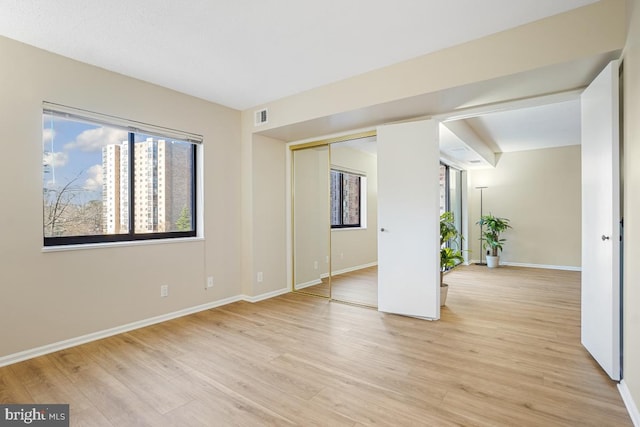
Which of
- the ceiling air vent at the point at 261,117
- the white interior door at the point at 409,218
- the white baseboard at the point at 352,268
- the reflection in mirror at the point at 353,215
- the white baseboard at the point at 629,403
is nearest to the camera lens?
the white baseboard at the point at 629,403

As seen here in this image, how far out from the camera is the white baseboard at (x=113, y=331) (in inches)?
96.9

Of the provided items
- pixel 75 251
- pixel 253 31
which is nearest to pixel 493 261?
pixel 253 31

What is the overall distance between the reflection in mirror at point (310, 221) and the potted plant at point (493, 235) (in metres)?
3.86

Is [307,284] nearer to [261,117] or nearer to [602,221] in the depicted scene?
[261,117]

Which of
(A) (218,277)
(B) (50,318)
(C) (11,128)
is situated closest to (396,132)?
(A) (218,277)

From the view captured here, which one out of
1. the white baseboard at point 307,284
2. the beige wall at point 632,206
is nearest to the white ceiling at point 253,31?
the beige wall at point 632,206

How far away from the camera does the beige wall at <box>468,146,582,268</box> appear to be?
253 inches

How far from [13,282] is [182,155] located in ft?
6.34

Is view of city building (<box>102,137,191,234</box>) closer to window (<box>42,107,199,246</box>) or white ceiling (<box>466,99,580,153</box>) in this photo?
window (<box>42,107,199,246</box>)

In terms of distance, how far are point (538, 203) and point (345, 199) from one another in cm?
Result: 421

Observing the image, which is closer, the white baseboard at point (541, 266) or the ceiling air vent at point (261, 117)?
the ceiling air vent at point (261, 117)

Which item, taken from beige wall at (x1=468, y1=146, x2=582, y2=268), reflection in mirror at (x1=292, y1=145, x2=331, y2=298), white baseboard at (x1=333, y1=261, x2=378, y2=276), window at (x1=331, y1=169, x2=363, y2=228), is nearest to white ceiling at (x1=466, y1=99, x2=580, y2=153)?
beige wall at (x1=468, y1=146, x2=582, y2=268)

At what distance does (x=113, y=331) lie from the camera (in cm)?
301

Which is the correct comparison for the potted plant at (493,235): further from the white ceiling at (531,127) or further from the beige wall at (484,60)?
the beige wall at (484,60)
